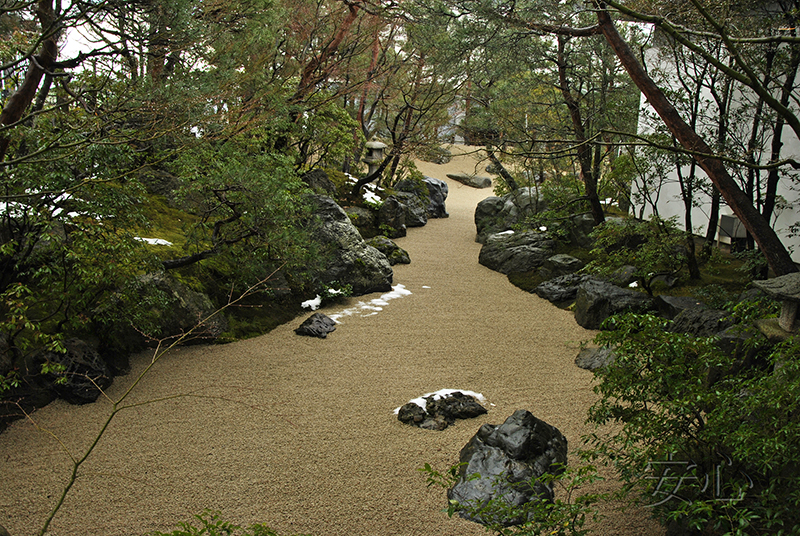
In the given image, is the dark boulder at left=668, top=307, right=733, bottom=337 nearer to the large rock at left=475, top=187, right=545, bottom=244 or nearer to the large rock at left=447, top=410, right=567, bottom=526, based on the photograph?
the large rock at left=447, top=410, right=567, bottom=526

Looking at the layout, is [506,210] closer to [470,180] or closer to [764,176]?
[764,176]

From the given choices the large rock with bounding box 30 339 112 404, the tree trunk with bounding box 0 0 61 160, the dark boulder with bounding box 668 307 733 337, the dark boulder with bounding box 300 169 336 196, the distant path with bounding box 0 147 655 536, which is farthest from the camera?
the dark boulder with bounding box 300 169 336 196

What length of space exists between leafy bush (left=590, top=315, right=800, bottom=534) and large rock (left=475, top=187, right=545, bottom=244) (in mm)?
9878

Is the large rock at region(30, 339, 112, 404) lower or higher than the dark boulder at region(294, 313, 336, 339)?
lower

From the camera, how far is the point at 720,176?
6102 millimetres

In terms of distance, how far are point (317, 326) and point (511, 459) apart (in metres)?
3.62

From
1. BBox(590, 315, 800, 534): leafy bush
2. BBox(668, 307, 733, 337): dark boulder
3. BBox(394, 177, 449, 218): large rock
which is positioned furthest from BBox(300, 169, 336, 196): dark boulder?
BBox(590, 315, 800, 534): leafy bush

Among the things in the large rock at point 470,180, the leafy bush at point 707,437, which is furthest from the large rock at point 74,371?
the large rock at point 470,180

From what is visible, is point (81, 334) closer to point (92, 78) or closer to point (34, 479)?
point (34, 479)

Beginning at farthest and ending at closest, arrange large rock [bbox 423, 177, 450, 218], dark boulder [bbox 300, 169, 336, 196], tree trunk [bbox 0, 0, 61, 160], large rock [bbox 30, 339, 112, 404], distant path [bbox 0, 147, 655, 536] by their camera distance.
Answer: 1. large rock [bbox 423, 177, 450, 218]
2. dark boulder [bbox 300, 169, 336, 196]
3. large rock [bbox 30, 339, 112, 404]
4. tree trunk [bbox 0, 0, 61, 160]
5. distant path [bbox 0, 147, 655, 536]

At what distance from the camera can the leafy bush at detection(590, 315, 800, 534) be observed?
2.56m

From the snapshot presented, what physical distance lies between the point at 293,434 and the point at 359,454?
0.63 meters

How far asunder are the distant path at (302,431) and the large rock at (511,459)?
0.22 metres

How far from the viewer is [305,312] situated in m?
7.75
